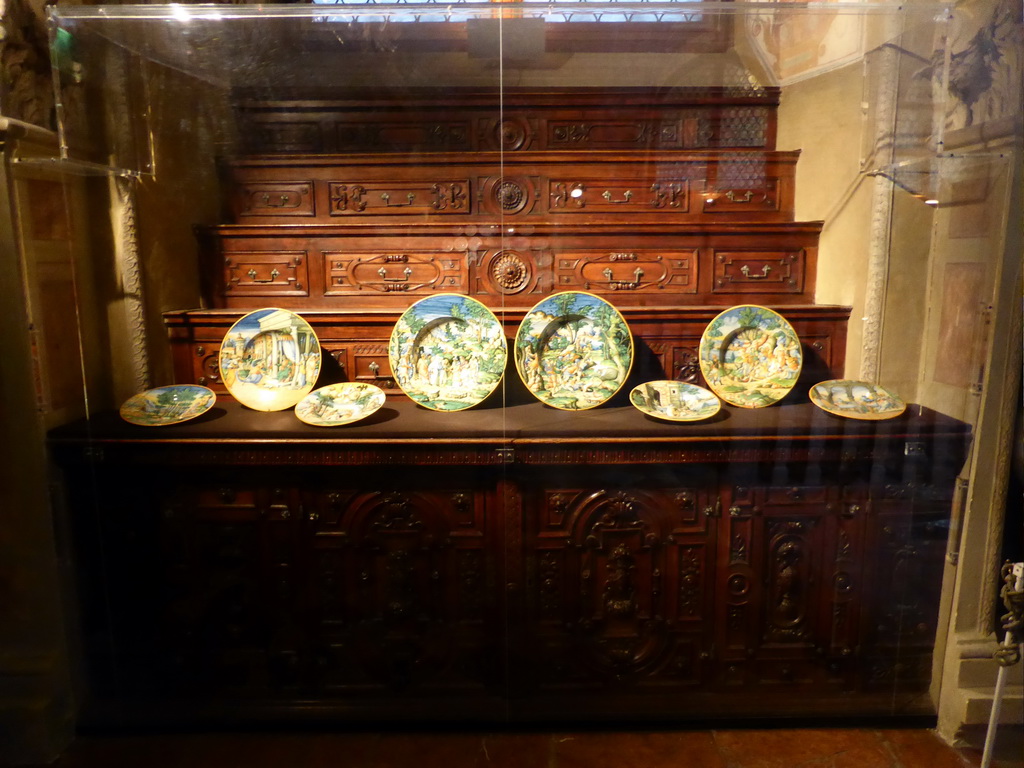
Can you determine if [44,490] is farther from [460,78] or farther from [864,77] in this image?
[864,77]

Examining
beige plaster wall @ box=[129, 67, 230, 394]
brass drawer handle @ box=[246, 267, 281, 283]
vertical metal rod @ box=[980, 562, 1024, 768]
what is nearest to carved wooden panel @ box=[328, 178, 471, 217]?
brass drawer handle @ box=[246, 267, 281, 283]

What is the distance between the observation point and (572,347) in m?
2.02

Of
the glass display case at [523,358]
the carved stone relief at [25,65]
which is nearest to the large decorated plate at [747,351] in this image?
the glass display case at [523,358]

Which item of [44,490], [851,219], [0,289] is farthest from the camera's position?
[851,219]

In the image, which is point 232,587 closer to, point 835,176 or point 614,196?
point 614,196

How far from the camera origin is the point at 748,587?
6.46 feet

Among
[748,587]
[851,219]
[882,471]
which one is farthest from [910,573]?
[851,219]

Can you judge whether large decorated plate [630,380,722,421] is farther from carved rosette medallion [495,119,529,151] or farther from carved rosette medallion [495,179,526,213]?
carved rosette medallion [495,119,529,151]

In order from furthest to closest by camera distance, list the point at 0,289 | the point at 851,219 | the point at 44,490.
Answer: the point at 851,219, the point at 44,490, the point at 0,289

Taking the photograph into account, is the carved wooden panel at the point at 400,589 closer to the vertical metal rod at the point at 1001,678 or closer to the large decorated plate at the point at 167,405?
the large decorated plate at the point at 167,405

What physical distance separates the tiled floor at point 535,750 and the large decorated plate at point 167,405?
891 mm

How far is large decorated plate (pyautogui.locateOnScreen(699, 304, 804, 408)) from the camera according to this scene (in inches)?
80.0

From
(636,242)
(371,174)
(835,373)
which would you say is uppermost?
(371,174)

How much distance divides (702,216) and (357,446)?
1186 mm
